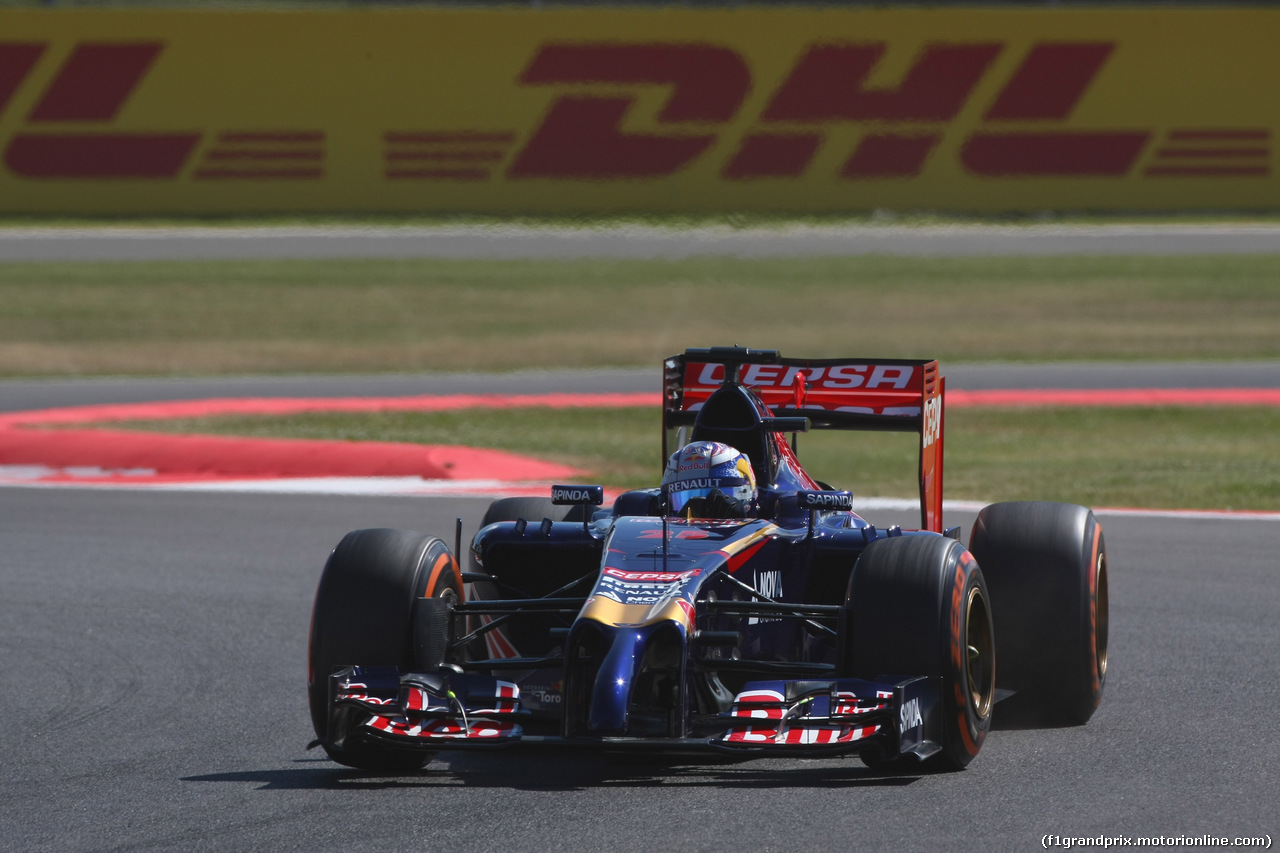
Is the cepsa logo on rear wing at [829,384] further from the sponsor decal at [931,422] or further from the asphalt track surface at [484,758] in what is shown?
the asphalt track surface at [484,758]

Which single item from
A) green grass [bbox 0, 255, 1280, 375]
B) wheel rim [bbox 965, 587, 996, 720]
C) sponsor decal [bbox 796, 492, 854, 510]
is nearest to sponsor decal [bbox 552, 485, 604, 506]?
sponsor decal [bbox 796, 492, 854, 510]

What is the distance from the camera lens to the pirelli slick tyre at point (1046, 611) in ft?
22.3

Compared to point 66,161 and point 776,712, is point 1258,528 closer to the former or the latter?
point 776,712

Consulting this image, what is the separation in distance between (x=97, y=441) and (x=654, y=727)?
10.5 m

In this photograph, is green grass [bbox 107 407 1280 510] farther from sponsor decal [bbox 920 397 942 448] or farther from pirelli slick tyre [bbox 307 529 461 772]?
pirelli slick tyre [bbox 307 529 461 772]

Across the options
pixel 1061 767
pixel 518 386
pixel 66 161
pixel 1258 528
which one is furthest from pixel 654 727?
pixel 66 161

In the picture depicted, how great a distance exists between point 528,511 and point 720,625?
1812 mm

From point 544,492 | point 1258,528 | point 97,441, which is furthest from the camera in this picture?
point 97,441

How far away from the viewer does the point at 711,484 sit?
22.4 feet

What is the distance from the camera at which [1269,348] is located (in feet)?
77.0

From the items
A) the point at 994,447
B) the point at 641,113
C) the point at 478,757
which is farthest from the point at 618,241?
the point at 478,757

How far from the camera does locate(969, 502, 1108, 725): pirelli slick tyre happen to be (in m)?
6.80

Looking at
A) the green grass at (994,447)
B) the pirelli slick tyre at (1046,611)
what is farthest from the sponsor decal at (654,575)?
the green grass at (994,447)

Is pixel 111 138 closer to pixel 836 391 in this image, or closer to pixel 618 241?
pixel 618 241
